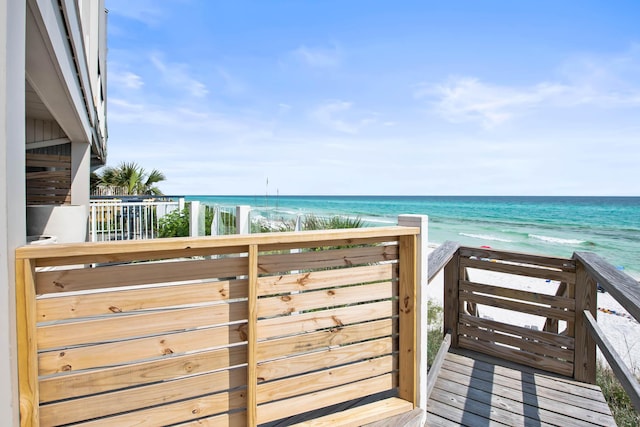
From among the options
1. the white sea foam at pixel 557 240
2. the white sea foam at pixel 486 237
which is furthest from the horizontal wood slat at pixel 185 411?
the white sea foam at pixel 557 240

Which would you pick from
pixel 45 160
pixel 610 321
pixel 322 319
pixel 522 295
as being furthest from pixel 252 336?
pixel 610 321

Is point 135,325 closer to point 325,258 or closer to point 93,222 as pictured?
point 325,258

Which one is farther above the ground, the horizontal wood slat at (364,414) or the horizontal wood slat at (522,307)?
the horizontal wood slat at (522,307)

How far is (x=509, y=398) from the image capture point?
2.19 metres

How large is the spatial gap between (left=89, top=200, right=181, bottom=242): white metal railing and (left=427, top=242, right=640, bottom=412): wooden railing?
5601 millimetres

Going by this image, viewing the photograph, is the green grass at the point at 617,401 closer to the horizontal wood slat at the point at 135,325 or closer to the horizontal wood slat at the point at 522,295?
the horizontal wood slat at the point at 522,295

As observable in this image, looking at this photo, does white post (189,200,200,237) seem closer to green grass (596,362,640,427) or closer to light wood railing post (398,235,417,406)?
light wood railing post (398,235,417,406)

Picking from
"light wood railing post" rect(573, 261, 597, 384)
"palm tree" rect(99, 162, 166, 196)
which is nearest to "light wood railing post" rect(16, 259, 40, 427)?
"light wood railing post" rect(573, 261, 597, 384)

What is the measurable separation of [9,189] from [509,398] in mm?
2676

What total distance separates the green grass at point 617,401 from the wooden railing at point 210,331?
5.42 feet

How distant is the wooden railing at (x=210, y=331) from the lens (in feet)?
3.95

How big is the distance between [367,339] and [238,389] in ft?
2.21

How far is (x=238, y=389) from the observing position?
1486 mm

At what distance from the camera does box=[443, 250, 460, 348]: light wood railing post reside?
2.84 meters
